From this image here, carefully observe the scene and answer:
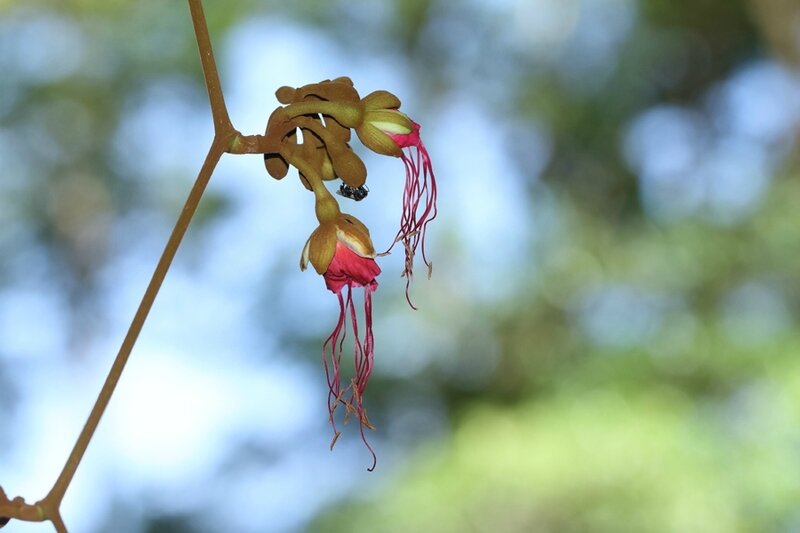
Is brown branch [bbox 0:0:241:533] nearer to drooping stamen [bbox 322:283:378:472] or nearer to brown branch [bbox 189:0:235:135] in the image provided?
brown branch [bbox 189:0:235:135]

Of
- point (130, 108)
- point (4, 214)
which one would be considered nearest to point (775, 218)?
point (130, 108)

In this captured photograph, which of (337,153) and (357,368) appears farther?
(357,368)

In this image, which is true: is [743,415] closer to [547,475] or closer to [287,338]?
[547,475]

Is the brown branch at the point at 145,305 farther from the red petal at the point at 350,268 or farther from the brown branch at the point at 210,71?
the red petal at the point at 350,268

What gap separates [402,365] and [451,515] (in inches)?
35.6

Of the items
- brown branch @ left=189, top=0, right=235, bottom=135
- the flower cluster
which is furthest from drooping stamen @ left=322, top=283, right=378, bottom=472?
brown branch @ left=189, top=0, right=235, bottom=135

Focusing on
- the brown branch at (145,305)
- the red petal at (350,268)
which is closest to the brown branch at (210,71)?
the brown branch at (145,305)

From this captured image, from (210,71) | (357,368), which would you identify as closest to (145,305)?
(210,71)

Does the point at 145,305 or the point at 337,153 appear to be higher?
the point at 337,153

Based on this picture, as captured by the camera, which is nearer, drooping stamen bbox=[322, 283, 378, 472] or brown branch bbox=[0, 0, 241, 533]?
brown branch bbox=[0, 0, 241, 533]

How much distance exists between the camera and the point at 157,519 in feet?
16.4

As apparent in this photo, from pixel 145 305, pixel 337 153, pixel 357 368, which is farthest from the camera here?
pixel 357 368

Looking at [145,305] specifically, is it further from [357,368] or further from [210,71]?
[357,368]

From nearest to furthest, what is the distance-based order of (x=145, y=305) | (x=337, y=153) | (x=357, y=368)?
1. (x=145, y=305)
2. (x=337, y=153)
3. (x=357, y=368)
